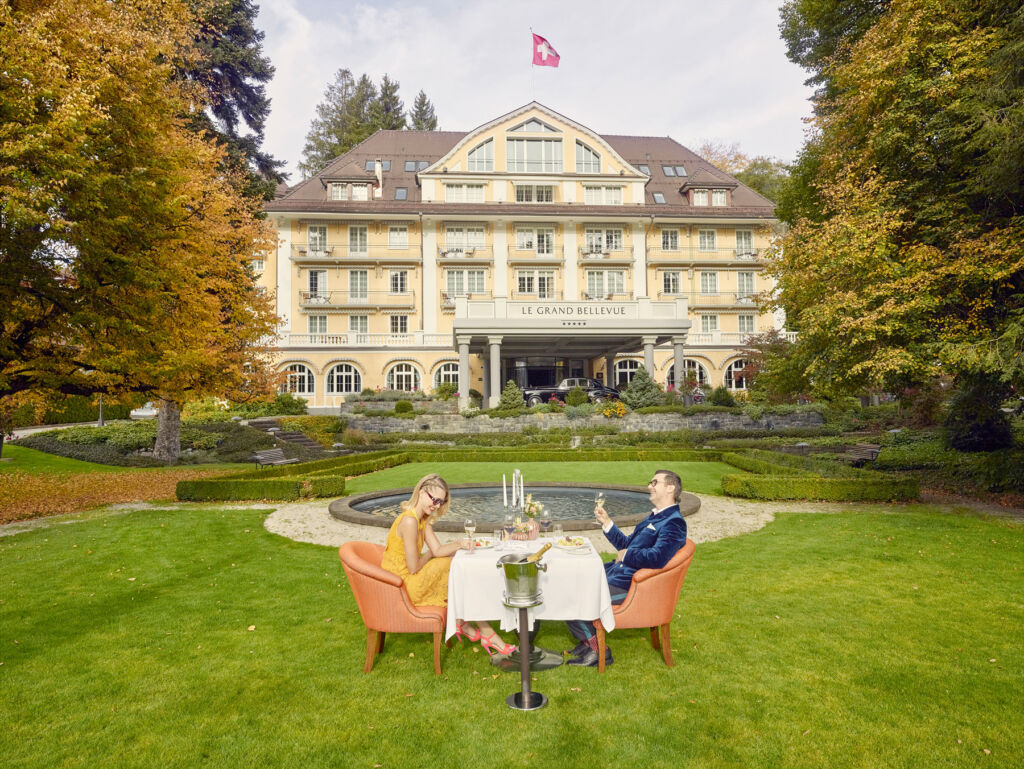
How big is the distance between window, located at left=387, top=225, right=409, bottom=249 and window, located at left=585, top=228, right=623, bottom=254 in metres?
12.6

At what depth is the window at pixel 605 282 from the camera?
39.2 m

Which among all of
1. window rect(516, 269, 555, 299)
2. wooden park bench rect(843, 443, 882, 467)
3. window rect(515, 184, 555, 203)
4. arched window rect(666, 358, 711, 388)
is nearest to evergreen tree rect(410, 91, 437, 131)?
window rect(515, 184, 555, 203)

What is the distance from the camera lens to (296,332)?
122 ft

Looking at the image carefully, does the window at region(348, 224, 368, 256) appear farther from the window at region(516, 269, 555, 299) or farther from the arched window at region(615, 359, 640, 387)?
the arched window at region(615, 359, 640, 387)

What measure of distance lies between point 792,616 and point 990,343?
7.34m

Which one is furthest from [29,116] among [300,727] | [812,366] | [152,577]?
[812,366]

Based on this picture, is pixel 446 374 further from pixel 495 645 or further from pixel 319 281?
pixel 495 645

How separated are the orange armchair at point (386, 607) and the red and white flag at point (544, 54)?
34.3 metres

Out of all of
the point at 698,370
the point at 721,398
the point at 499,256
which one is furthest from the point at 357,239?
the point at 721,398

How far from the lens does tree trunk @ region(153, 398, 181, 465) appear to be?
68.7 ft

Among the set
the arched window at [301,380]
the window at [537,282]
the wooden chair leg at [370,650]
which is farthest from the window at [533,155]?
the wooden chair leg at [370,650]

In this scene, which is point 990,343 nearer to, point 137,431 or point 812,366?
point 812,366

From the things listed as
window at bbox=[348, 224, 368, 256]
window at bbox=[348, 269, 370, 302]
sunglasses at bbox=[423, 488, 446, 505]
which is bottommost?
sunglasses at bbox=[423, 488, 446, 505]

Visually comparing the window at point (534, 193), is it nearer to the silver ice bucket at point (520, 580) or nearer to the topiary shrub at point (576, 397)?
the topiary shrub at point (576, 397)
